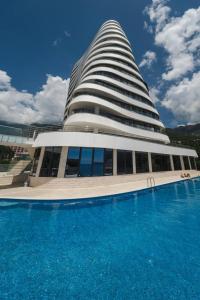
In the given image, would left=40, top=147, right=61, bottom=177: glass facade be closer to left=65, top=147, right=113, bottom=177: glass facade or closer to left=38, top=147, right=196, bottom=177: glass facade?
left=38, top=147, right=196, bottom=177: glass facade

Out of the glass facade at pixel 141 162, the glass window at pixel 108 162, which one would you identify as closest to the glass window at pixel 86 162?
the glass window at pixel 108 162

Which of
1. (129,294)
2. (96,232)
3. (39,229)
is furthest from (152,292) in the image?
(39,229)

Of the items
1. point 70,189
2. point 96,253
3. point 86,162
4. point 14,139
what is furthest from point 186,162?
point 96,253

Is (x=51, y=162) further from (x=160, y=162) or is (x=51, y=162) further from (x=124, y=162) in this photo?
(x=160, y=162)

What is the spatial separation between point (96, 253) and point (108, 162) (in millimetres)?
11896

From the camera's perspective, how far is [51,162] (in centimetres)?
1580

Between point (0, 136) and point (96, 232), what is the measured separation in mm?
15059

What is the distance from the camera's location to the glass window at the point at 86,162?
629 inches

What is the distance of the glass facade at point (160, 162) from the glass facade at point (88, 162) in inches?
399

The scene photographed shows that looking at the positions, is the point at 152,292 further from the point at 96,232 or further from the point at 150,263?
the point at 96,232

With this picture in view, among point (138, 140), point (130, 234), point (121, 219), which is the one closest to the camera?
point (130, 234)

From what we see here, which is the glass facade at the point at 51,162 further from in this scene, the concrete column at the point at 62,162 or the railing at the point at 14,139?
the railing at the point at 14,139

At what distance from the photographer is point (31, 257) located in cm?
577

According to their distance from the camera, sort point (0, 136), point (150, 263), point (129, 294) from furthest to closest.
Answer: point (0, 136)
point (150, 263)
point (129, 294)
